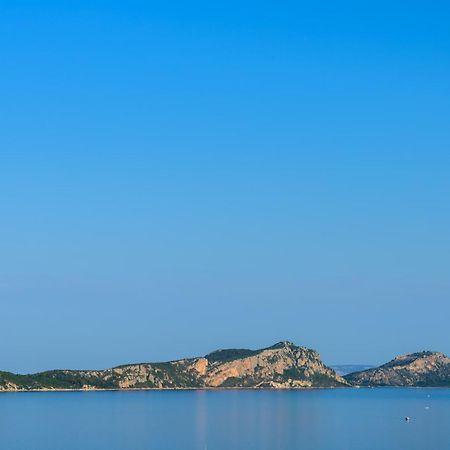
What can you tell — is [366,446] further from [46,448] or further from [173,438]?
[46,448]

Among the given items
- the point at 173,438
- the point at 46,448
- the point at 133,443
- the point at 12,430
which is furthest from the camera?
the point at 12,430

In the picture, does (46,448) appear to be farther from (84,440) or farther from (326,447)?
(326,447)

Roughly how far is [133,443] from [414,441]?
173 feet

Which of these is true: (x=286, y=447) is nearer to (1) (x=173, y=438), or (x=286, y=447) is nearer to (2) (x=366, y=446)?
(2) (x=366, y=446)

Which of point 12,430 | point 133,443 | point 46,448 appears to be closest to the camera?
point 46,448

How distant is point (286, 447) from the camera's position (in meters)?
168

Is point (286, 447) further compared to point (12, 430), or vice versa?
point (12, 430)

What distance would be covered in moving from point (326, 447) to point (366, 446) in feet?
23.0

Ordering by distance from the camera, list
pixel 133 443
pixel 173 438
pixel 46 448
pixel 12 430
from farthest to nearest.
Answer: pixel 12 430
pixel 173 438
pixel 133 443
pixel 46 448

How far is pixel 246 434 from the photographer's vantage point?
7677 inches

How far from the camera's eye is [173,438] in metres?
184

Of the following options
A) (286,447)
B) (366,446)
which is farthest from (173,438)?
(366,446)

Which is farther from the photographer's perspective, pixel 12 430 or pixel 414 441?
pixel 12 430

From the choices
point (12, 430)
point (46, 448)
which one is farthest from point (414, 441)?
point (12, 430)
